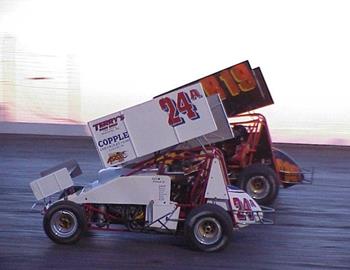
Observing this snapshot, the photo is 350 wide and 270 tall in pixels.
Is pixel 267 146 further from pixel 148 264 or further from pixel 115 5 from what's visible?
pixel 115 5

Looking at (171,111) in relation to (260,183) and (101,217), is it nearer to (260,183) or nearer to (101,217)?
(101,217)

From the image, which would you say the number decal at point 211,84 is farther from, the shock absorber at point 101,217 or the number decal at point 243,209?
the shock absorber at point 101,217

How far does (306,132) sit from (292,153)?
2.04 metres

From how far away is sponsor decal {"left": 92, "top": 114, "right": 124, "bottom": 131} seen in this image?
10688 millimetres

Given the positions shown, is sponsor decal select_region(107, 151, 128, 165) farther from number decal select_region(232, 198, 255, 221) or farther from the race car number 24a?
number decal select_region(232, 198, 255, 221)

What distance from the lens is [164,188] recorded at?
35.0 feet

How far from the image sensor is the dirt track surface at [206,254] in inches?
396

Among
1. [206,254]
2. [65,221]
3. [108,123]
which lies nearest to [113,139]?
[108,123]

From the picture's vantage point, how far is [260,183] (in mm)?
13938

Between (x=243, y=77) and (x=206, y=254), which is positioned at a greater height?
(x=243, y=77)

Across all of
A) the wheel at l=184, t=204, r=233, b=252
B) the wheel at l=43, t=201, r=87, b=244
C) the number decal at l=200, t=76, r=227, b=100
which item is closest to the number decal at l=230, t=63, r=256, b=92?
the number decal at l=200, t=76, r=227, b=100

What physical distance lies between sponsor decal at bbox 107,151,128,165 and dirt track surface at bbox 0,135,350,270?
883 mm

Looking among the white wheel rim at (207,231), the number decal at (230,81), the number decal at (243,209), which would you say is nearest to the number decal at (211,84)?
the number decal at (230,81)

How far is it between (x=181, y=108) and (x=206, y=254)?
1.50 metres
